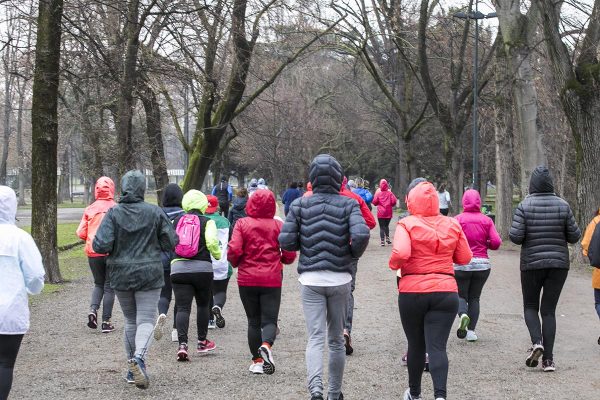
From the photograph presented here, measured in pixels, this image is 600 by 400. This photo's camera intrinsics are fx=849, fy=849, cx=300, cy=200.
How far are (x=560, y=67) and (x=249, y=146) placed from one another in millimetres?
40800

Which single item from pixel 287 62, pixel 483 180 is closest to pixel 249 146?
pixel 483 180

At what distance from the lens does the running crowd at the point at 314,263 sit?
600 cm

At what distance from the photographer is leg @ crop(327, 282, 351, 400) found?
6.33m

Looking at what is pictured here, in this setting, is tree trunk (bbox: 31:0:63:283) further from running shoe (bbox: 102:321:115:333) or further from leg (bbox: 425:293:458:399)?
leg (bbox: 425:293:458:399)

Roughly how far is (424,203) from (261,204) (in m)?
1.78

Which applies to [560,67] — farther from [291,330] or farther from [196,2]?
[291,330]

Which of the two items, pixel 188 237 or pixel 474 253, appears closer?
pixel 188 237

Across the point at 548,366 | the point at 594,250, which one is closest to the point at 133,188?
the point at 548,366

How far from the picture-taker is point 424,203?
6.23m

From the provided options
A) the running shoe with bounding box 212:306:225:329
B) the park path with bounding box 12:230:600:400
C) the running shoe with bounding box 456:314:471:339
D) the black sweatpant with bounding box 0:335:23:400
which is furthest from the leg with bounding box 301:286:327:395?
the running shoe with bounding box 212:306:225:329

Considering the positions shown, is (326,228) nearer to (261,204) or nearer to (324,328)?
(324,328)

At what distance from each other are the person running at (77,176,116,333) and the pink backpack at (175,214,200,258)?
158 centimetres

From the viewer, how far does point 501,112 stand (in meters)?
24.1

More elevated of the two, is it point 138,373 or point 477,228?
point 477,228
